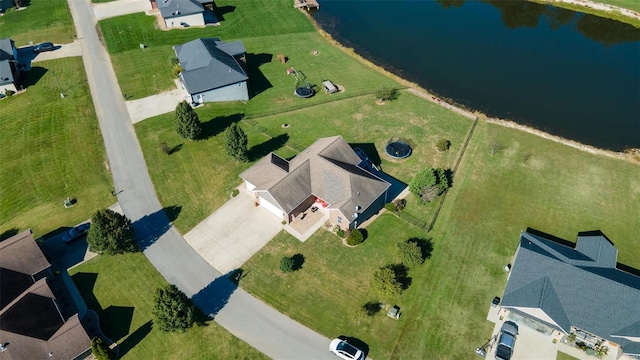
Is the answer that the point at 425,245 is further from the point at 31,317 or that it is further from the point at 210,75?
the point at 210,75

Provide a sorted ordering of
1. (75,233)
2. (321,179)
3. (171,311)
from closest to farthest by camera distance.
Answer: (171,311) → (75,233) → (321,179)

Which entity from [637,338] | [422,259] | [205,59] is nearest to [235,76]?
[205,59]

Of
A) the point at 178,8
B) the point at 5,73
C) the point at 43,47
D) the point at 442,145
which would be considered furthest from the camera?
the point at 178,8

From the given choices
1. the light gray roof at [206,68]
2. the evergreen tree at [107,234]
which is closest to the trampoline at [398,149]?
the light gray roof at [206,68]

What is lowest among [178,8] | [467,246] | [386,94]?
[467,246]

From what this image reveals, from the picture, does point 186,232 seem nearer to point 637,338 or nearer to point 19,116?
point 19,116

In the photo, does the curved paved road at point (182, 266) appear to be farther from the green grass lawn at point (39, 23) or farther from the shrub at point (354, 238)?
the green grass lawn at point (39, 23)

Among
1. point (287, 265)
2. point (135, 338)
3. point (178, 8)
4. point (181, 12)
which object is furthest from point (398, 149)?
point (178, 8)
